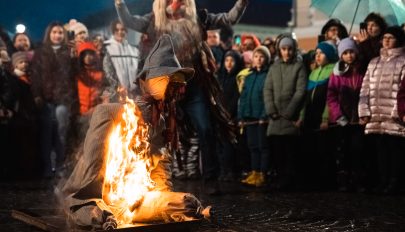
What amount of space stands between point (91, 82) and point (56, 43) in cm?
88

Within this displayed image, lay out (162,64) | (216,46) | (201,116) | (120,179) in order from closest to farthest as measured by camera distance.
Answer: (120,179), (162,64), (201,116), (216,46)

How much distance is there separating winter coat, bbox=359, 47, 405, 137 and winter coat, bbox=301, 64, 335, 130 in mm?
727

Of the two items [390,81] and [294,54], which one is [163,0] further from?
[390,81]

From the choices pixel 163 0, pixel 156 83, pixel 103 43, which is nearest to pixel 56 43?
pixel 103 43

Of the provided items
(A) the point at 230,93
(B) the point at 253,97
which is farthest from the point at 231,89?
(B) the point at 253,97

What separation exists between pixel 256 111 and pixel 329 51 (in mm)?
1314

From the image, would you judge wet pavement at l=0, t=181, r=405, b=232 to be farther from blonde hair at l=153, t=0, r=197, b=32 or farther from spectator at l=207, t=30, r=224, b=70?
spectator at l=207, t=30, r=224, b=70

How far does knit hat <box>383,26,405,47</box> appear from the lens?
8229mm

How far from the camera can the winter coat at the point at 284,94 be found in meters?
8.81

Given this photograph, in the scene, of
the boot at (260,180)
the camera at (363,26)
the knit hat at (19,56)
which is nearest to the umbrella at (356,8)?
the camera at (363,26)

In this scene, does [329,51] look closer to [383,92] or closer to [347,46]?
[347,46]

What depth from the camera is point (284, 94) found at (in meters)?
8.92

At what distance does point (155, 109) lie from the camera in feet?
17.2

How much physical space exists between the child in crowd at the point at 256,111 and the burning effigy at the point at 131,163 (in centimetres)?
415
